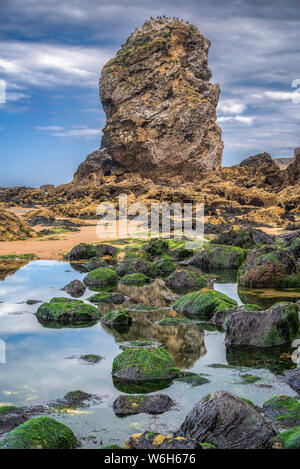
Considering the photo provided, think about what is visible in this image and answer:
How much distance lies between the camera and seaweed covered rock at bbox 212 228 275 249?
59.9ft

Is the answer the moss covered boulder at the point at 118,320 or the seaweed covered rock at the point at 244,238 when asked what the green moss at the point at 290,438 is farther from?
the seaweed covered rock at the point at 244,238

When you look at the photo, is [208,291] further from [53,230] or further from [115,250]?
[53,230]

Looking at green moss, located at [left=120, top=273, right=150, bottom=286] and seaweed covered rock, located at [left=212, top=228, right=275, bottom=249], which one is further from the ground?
seaweed covered rock, located at [left=212, top=228, right=275, bottom=249]

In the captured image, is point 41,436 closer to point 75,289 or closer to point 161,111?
point 75,289

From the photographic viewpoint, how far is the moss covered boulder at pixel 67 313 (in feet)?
30.9

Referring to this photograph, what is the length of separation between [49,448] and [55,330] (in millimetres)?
4633

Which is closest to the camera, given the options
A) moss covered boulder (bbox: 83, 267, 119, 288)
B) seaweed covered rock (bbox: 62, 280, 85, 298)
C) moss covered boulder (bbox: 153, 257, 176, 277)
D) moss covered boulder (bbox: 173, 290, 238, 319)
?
moss covered boulder (bbox: 173, 290, 238, 319)

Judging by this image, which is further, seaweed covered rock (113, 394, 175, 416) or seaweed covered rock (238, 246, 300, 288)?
seaweed covered rock (238, 246, 300, 288)

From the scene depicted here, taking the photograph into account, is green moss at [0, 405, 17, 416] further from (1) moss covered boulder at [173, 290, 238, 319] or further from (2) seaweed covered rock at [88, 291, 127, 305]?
(2) seaweed covered rock at [88, 291, 127, 305]

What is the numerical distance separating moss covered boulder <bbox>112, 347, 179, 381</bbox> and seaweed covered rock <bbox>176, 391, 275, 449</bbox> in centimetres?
176

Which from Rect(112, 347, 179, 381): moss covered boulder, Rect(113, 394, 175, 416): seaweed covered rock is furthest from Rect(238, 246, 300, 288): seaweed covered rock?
Rect(113, 394, 175, 416): seaweed covered rock

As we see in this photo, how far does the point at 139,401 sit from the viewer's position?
18.0 ft

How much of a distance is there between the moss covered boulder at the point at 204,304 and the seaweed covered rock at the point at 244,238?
27.3 feet
